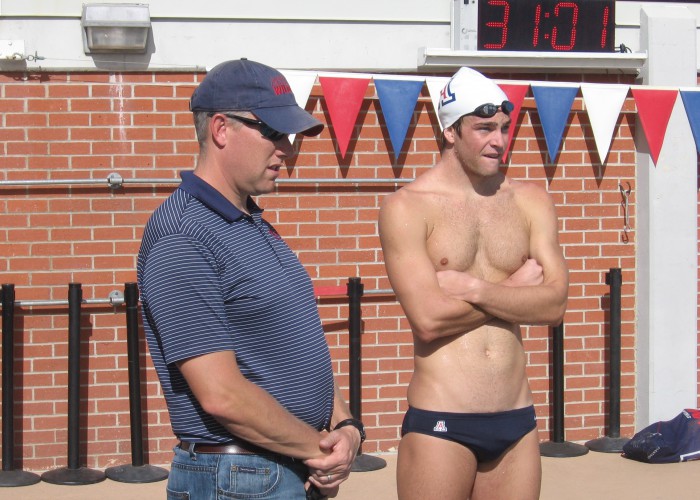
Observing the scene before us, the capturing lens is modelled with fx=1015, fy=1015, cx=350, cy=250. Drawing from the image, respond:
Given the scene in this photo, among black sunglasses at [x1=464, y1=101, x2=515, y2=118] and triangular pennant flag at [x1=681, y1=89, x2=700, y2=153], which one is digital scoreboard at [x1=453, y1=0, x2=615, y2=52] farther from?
black sunglasses at [x1=464, y1=101, x2=515, y2=118]

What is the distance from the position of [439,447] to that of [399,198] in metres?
0.95

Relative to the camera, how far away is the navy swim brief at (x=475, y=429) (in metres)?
3.71

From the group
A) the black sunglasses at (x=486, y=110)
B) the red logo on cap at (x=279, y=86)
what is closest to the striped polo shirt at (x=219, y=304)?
the red logo on cap at (x=279, y=86)

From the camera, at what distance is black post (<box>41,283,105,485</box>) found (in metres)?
6.07

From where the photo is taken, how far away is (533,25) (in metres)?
6.71

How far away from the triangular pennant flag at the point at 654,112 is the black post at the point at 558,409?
1402 mm

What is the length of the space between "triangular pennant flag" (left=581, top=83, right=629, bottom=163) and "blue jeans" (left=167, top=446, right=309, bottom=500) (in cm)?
476

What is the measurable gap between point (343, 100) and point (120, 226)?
5.33 feet

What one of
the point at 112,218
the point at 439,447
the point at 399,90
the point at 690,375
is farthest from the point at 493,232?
the point at 690,375

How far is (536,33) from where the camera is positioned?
6723mm

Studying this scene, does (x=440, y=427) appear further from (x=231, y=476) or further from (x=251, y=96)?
(x=251, y=96)

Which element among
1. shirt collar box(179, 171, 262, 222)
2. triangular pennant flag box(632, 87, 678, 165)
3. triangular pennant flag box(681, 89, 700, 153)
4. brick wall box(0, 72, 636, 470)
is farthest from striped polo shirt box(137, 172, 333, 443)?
triangular pennant flag box(681, 89, 700, 153)

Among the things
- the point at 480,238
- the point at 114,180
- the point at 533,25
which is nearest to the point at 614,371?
the point at 533,25

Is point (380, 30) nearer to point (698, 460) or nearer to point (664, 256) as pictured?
point (664, 256)
